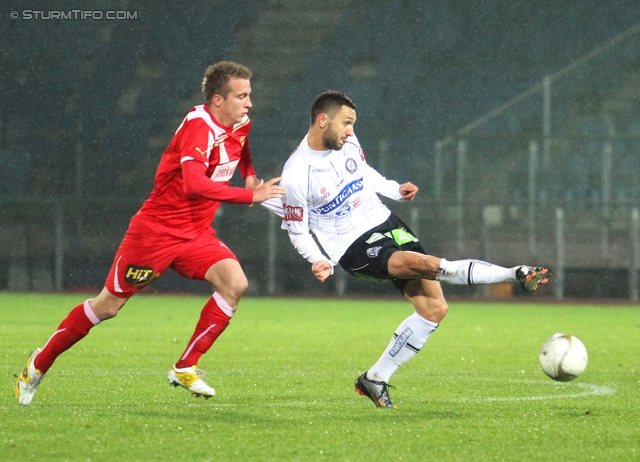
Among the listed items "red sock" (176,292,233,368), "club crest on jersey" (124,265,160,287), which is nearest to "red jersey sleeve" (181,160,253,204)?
"club crest on jersey" (124,265,160,287)

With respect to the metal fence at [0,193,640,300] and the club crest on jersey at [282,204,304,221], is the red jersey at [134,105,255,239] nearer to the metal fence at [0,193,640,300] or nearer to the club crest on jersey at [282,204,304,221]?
the club crest on jersey at [282,204,304,221]

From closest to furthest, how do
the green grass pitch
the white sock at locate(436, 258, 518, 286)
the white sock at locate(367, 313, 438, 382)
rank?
1. the green grass pitch
2. the white sock at locate(436, 258, 518, 286)
3. the white sock at locate(367, 313, 438, 382)

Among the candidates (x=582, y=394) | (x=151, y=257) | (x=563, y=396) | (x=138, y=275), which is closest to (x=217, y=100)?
(x=151, y=257)

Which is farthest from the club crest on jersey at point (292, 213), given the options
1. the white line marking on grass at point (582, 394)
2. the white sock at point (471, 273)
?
the white line marking on grass at point (582, 394)

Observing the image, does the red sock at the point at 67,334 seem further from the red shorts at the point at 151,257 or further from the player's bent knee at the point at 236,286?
the player's bent knee at the point at 236,286

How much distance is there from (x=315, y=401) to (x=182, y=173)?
1.54 meters

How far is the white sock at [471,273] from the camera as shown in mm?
5527

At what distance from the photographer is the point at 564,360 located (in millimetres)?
5945

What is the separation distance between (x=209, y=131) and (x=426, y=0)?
832 inches

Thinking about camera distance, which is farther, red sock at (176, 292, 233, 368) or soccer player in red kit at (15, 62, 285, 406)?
red sock at (176, 292, 233, 368)

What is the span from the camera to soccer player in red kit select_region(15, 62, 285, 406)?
6.03 meters

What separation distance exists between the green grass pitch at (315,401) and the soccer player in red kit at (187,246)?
30 cm

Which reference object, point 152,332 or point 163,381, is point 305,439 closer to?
point 163,381

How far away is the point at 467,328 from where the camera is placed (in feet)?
42.2
